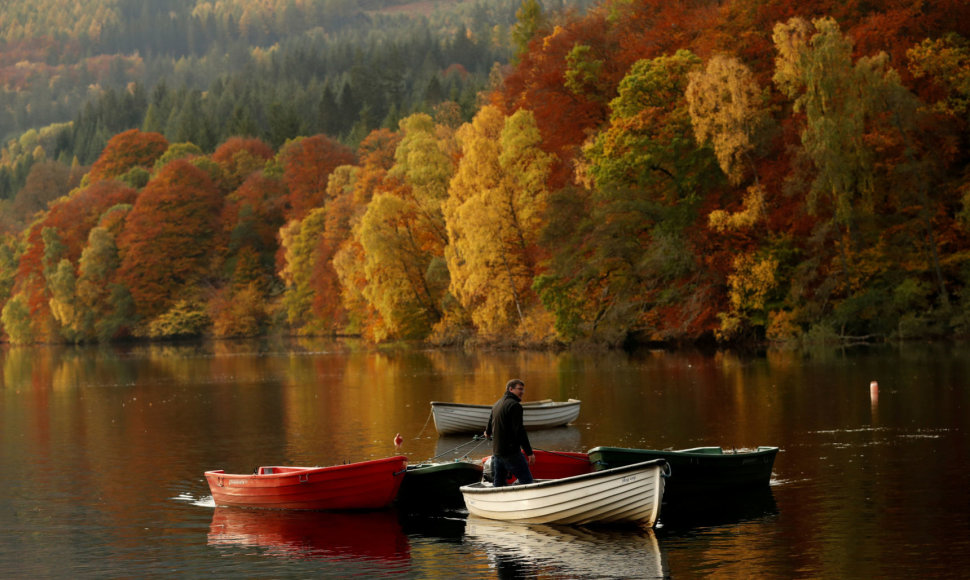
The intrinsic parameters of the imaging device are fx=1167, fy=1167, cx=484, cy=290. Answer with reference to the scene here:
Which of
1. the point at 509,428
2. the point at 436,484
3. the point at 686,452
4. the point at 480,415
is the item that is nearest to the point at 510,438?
the point at 509,428

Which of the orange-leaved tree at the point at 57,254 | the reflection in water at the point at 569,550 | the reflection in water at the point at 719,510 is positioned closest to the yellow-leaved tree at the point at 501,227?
the reflection in water at the point at 719,510

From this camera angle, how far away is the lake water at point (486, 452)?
18.0 m

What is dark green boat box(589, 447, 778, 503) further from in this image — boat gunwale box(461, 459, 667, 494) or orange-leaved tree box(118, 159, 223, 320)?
orange-leaved tree box(118, 159, 223, 320)

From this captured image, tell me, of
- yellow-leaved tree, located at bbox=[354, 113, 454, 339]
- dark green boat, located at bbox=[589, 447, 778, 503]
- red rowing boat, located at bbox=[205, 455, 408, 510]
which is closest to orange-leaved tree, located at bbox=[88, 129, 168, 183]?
yellow-leaved tree, located at bbox=[354, 113, 454, 339]

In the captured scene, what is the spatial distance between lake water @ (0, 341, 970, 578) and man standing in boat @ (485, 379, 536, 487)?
1038mm

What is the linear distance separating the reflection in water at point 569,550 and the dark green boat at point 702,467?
2.20m

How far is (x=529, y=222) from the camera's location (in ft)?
241

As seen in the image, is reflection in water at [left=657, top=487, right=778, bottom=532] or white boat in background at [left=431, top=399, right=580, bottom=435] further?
white boat in background at [left=431, top=399, right=580, bottom=435]

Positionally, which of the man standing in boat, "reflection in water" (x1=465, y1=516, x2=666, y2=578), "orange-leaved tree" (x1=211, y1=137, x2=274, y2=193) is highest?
"orange-leaved tree" (x1=211, y1=137, x2=274, y2=193)

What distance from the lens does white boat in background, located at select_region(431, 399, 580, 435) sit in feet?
112

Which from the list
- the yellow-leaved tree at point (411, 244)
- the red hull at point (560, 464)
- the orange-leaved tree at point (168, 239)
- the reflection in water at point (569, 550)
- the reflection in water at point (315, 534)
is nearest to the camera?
the reflection in water at point (569, 550)

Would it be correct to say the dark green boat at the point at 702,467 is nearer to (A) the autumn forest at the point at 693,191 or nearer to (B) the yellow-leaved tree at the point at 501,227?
(A) the autumn forest at the point at 693,191

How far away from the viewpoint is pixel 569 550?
18.5m

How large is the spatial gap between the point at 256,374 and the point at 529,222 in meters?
20.2
